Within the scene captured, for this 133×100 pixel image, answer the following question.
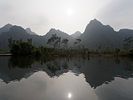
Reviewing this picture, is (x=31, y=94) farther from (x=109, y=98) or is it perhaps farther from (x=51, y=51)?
(x=51, y=51)

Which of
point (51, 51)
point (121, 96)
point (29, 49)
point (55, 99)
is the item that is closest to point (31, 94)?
point (55, 99)

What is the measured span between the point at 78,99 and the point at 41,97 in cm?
374

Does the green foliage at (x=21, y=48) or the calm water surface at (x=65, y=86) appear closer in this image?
the calm water surface at (x=65, y=86)

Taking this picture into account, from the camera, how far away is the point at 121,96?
21.3m

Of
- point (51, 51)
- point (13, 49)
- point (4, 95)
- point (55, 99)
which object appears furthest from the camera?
point (51, 51)

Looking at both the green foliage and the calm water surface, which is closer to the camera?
the calm water surface

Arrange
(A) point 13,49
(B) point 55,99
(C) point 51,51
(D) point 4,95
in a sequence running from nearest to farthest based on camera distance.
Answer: (B) point 55,99
(D) point 4,95
(A) point 13,49
(C) point 51,51

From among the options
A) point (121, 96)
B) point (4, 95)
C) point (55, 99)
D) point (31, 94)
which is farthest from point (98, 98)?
point (4, 95)

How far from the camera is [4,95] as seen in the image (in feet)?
67.5

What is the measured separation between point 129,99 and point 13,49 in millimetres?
93994

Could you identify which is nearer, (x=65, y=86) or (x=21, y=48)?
(x=65, y=86)

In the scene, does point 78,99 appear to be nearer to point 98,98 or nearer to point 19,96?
point 98,98

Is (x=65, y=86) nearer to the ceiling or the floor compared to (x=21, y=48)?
nearer to the floor

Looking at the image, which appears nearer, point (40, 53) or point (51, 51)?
point (40, 53)
